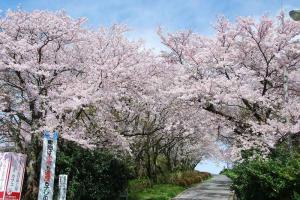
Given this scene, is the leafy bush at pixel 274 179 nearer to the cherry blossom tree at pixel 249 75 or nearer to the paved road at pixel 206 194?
the cherry blossom tree at pixel 249 75

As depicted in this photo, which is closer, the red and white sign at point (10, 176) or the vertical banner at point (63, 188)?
the red and white sign at point (10, 176)

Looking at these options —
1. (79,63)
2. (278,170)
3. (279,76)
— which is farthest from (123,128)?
(278,170)

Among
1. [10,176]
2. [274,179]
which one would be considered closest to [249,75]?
[274,179]

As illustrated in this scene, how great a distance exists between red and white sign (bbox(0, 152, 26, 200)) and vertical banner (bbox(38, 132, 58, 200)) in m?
1.11

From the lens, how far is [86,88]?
14.4 metres

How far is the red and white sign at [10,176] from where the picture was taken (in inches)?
419

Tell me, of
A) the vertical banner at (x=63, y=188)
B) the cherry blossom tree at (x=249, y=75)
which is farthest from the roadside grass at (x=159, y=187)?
the vertical banner at (x=63, y=188)

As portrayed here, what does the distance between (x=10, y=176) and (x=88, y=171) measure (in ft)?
16.3

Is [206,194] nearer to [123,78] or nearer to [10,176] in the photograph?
[123,78]

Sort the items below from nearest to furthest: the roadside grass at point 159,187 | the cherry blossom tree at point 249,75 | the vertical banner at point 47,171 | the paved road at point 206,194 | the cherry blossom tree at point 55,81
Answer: the vertical banner at point 47,171
the cherry blossom tree at point 55,81
the cherry blossom tree at point 249,75
the roadside grass at point 159,187
the paved road at point 206,194

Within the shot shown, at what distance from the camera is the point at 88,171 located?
51.3 ft

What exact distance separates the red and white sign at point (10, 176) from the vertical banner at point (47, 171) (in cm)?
111

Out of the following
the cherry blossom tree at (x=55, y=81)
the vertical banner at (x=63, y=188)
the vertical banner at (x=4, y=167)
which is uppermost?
the cherry blossom tree at (x=55, y=81)

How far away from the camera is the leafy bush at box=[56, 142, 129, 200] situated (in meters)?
14.9
